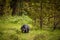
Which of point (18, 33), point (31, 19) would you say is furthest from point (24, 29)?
point (31, 19)

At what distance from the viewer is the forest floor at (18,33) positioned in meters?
5.75

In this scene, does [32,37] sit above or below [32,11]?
below

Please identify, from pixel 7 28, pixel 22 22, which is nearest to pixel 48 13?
pixel 22 22

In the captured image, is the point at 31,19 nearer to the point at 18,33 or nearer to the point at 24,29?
the point at 24,29

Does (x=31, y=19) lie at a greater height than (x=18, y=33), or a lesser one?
Answer: greater

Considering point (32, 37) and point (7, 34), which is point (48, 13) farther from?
point (7, 34)

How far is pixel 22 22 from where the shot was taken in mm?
5820

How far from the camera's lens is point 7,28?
581 centimetres

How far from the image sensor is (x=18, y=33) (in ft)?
18.9

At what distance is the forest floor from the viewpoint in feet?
18.9

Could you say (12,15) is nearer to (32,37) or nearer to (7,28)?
(7,28)

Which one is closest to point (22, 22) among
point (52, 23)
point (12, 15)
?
point (12, 15)

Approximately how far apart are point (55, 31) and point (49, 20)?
28 cm

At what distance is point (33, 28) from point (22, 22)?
11.0 inches
